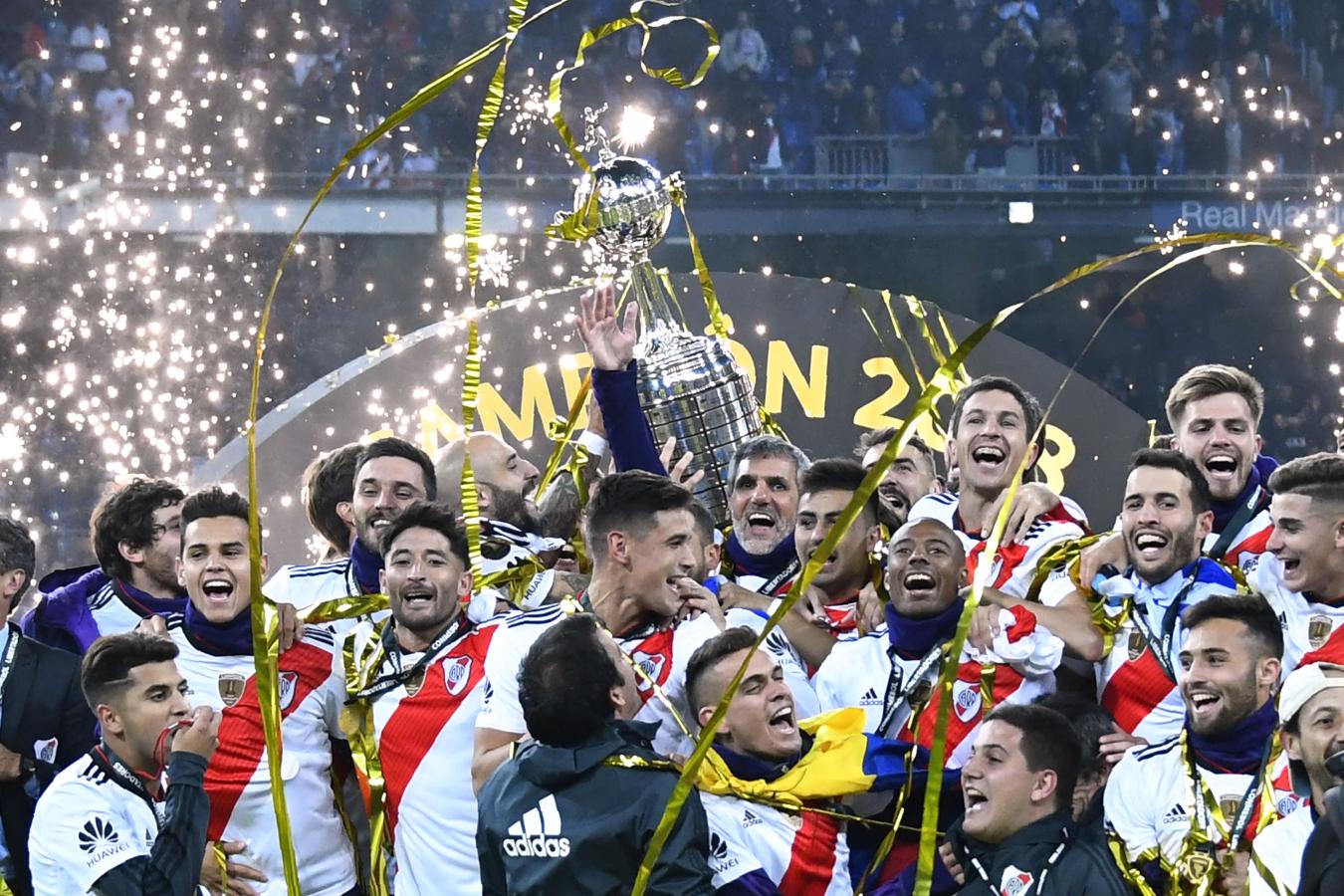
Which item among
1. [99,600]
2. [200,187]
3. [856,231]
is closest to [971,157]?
[856,231]

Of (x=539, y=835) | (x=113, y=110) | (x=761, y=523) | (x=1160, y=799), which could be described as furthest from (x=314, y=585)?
(x=113, y=110)

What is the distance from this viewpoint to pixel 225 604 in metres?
3.79

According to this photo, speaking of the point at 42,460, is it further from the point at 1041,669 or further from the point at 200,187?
the point at 1041,669

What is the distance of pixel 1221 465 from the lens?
3.99 meters

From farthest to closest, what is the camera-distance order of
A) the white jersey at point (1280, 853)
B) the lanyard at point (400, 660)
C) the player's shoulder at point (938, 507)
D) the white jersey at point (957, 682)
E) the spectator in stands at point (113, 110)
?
the spectator in stands at point (113, 110) → the player's shoulder at point (938, 507) → the lanyard at point (400, 660) → the white jersey at point (957, 682) → the white jersey at point (1280, 853)

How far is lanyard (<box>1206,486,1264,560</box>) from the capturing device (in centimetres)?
388

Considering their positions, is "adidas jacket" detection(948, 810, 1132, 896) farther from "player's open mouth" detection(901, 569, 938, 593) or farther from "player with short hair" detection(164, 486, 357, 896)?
"player with short hair" detection(164, 486, 357, 896)

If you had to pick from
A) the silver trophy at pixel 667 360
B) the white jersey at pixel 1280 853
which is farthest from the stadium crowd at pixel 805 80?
the white jersey at pixel 1280 853

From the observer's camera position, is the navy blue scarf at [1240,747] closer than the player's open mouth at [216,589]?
Yes

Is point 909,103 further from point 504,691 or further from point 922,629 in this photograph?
point 504,691

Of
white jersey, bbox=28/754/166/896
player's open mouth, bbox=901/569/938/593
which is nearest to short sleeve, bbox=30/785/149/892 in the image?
white jersey, bbox=28/754/166/896

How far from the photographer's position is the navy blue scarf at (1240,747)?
129 inches

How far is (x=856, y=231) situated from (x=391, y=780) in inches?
226

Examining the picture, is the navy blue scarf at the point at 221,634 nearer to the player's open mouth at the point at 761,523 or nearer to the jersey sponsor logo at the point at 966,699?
the player's open mouth at the point at 761,523
